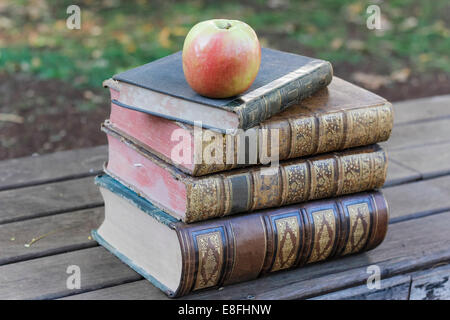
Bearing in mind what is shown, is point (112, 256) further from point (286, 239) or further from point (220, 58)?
point (220, 58)

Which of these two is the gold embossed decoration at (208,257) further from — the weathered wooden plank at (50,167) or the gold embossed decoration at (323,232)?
the weathered wooden plank at (50,167)

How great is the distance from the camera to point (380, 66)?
11.4 ft

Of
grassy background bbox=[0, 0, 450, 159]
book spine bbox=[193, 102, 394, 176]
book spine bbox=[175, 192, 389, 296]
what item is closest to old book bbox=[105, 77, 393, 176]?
book spine bbox=[193, 102, 394, 176]

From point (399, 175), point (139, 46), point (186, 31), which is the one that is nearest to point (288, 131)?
point (399, 175)

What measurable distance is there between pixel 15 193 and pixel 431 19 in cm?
333

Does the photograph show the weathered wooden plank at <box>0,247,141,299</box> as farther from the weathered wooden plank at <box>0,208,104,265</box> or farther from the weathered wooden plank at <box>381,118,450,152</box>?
the weathered wooden plank at <box>381,118,450,152</box>

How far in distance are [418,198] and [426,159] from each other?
0.88 ft

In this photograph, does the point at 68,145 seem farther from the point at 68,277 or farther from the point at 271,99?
the point at 271,99

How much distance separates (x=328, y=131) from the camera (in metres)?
1.34

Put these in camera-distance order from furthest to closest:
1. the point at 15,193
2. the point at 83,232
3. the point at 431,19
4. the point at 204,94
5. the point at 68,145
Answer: the point at 431,19
the point at 68,145
the point at 15,193
the point at 83,232
the point at 204,94

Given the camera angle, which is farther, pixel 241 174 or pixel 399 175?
pixel 399 175

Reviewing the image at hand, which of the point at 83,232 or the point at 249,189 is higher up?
the point at 249,189

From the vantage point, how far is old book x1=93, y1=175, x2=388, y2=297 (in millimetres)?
1248
